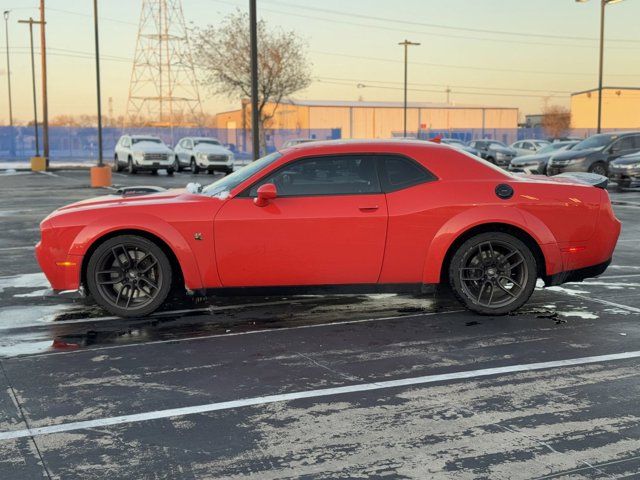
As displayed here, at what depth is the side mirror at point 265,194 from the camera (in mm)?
6582

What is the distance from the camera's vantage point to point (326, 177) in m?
6.88

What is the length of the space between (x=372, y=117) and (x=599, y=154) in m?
61.1

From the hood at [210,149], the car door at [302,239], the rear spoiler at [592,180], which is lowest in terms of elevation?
the car door at [302,239]

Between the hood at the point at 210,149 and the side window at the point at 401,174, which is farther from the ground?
the hood at the point at 210,149

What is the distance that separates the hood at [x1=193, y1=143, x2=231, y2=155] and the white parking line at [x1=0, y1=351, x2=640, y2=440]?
31.1m

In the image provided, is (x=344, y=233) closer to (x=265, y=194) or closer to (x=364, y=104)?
(x=265, y=194)

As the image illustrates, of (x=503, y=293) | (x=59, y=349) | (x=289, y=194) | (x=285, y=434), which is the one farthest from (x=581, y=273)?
(x=59, y=349)

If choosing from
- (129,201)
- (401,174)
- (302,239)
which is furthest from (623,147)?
(129,201)

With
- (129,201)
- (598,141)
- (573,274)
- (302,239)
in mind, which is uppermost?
(598,141)

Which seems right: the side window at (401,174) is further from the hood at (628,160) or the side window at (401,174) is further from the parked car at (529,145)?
the parked car at (529,145)

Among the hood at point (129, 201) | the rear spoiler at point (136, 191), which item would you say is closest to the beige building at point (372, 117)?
the rear spoiler at point (136, 191)

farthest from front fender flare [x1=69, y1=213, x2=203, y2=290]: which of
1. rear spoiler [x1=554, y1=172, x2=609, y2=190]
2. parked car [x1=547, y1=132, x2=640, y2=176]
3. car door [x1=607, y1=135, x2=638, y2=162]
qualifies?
car door [x1=607, y1=135, x2=638, y2=162]

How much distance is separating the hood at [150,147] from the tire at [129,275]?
1127 inches

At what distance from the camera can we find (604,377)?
5137 millimetres
